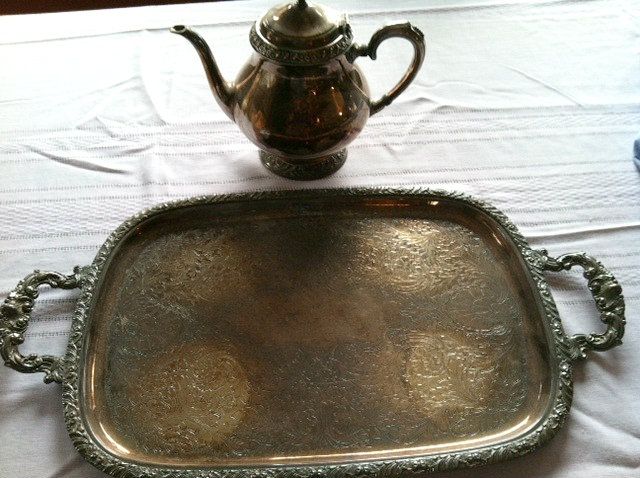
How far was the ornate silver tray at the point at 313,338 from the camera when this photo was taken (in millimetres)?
525

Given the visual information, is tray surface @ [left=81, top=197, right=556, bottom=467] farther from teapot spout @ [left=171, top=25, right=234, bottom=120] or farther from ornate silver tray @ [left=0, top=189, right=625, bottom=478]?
teapot spout @ [left=171, top=25, right=234, bottom=120]

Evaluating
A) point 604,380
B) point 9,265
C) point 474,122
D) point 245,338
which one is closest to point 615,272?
point 604,380

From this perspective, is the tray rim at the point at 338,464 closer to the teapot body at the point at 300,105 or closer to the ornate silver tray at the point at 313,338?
the ornate silver tray at the point at 313,338

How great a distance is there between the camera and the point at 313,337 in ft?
1.93

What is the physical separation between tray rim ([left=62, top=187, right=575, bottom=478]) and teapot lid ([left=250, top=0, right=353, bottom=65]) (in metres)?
0.22

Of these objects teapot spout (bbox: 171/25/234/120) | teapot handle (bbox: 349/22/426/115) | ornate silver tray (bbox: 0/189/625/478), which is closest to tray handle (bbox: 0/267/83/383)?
ornate silver tray (bbox: 0/189/625/478)

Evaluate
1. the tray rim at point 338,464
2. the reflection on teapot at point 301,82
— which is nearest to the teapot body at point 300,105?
the reflection on teapot at point 301,82

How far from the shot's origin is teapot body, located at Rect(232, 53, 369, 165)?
2.03 feet

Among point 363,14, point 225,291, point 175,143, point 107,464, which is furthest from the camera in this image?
point 363,14

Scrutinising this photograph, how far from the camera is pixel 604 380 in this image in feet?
1.88

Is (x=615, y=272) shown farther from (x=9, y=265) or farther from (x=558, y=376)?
(x=9, y=265)

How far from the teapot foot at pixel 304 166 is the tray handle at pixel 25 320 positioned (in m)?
0.23

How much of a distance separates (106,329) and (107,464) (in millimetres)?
128

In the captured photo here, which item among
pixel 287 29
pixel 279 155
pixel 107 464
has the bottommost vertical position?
pixel 107 464
